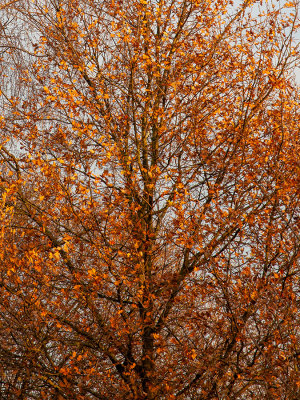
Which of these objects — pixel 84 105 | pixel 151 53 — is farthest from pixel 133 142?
pixel 151 53

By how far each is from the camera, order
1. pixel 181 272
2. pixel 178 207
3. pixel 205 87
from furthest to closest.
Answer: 1. pixel 205 87
2. pixel 181 272
3. pixel 178 207

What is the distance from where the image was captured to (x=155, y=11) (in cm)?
871

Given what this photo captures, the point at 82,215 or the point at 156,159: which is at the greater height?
the point at 156,159

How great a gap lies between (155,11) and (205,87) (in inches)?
66.8

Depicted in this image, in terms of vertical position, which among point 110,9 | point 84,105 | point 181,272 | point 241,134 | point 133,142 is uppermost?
point 110,9

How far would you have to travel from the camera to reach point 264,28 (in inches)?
321

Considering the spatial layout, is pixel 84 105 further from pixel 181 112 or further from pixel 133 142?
pixel 181 112

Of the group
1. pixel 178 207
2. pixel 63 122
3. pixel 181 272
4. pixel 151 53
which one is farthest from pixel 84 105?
pixel 181 272

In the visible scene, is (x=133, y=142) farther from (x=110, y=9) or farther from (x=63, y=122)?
(x=110, y=9)

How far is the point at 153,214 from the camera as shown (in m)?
7.93

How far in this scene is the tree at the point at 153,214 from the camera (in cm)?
652

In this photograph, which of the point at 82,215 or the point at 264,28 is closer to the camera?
the point at 82,215

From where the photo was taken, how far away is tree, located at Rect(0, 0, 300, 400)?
21.4 ft

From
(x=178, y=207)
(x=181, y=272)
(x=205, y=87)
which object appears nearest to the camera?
(x=178, y=207)
